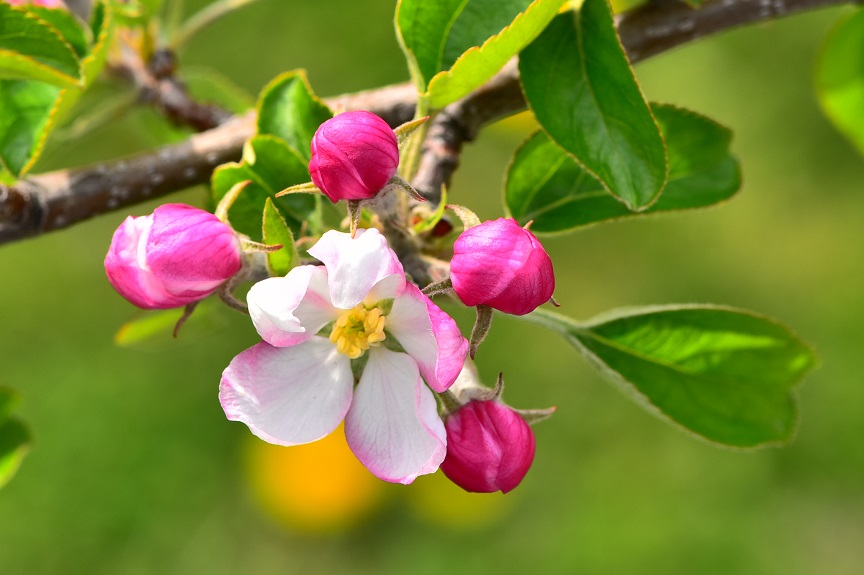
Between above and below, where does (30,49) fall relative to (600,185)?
above

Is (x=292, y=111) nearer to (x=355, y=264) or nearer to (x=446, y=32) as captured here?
(x=446, y=32)

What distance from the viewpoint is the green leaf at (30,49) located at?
71cm

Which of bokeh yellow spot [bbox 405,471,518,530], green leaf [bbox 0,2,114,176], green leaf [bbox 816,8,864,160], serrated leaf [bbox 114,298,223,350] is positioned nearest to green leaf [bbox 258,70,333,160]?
green leaf [bbox 0,2,114,176]

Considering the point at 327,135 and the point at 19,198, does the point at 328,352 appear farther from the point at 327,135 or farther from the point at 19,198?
the point at 19,198

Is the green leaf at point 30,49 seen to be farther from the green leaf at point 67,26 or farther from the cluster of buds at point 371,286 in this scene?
the cluster of buds at point 371,286

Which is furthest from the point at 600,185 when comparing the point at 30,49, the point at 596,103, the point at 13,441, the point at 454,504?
the point at 454,504

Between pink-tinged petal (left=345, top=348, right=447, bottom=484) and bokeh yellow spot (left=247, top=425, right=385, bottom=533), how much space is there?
2105 millimetres

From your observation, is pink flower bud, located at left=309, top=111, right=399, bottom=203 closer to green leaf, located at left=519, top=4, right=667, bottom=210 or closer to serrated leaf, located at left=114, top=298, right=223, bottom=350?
green leaf, located at left=519, top=4, right=667, bottom=210

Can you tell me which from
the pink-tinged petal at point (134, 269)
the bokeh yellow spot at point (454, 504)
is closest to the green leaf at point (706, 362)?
the pink-tinged petal at point (134, 269)

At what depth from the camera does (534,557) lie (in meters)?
2.60

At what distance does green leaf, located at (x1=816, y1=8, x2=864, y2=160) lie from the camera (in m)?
1.07

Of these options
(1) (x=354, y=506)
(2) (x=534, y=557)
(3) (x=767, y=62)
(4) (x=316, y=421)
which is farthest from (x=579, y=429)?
(4) (x=316, y=421)

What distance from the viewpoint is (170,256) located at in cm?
57

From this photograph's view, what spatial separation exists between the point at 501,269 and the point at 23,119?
0.49 m
